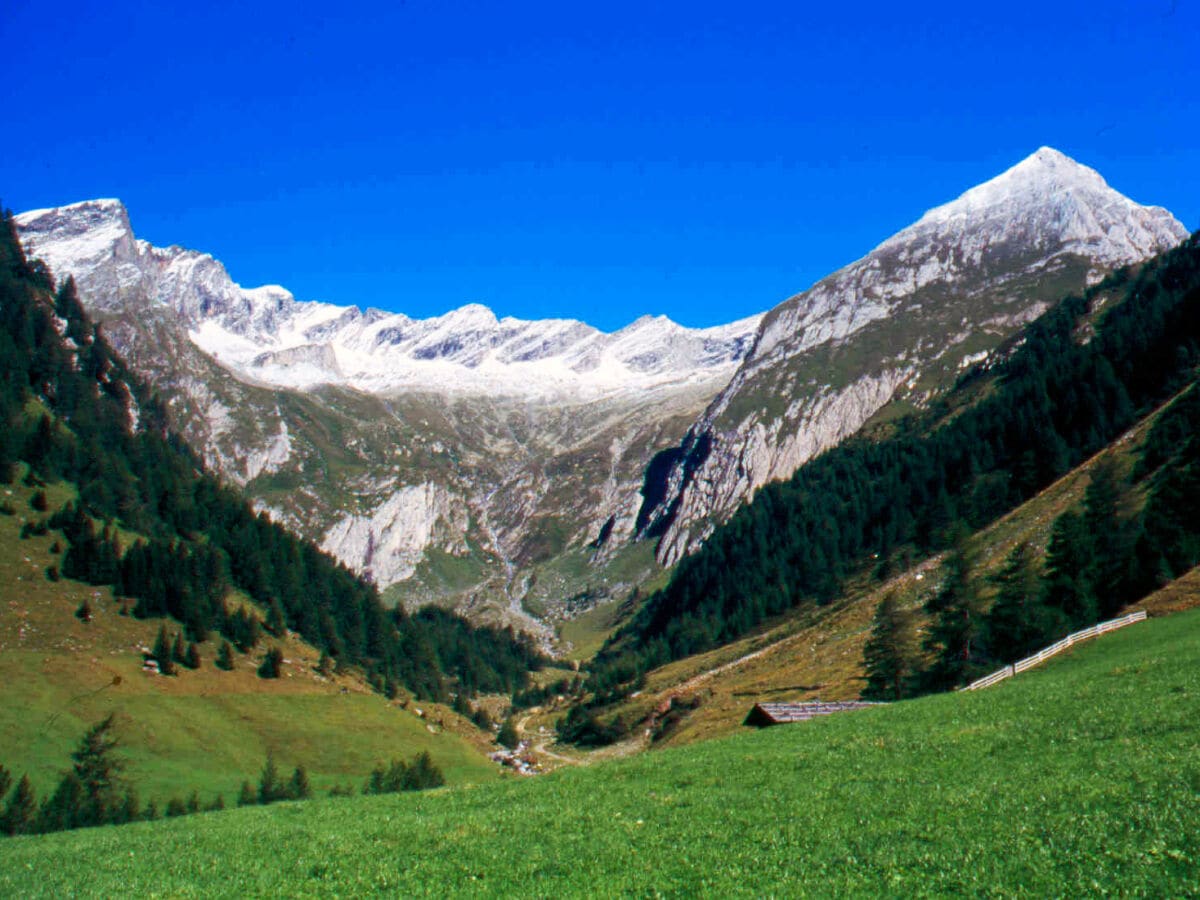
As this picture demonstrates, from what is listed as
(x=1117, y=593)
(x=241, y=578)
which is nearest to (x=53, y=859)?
(x=1117, y=593)

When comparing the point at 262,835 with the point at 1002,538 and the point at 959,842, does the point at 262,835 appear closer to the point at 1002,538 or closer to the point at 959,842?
the point at 959,842

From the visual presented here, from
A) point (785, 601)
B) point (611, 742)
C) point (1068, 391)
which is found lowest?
point (611, 742)

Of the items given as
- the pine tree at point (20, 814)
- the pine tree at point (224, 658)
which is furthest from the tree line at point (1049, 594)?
the pine tree at point (224, 658)

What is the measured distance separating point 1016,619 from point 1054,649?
52.1ft

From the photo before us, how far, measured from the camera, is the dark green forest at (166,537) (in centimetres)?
12638

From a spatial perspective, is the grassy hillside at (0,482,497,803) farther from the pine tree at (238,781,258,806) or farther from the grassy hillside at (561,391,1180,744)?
the grassy hillside at (561,391,1180,744)

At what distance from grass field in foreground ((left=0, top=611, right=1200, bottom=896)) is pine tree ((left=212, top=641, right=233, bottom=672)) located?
86.6 metres

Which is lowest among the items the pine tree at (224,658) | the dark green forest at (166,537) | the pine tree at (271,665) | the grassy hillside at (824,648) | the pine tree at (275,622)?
the grassy hillside at (824,648)

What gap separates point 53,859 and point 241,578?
451 feet

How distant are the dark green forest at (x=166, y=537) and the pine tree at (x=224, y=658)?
15.2 ft

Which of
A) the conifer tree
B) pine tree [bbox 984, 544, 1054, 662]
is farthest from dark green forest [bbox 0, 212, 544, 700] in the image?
pine tree [bbox 984, 544, 1054, 662]

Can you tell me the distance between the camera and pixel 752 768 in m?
30.1

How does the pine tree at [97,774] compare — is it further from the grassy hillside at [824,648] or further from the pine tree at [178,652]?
the grassy hillside at [824,648]

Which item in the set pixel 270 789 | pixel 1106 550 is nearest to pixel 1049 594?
pixel 1106 550
